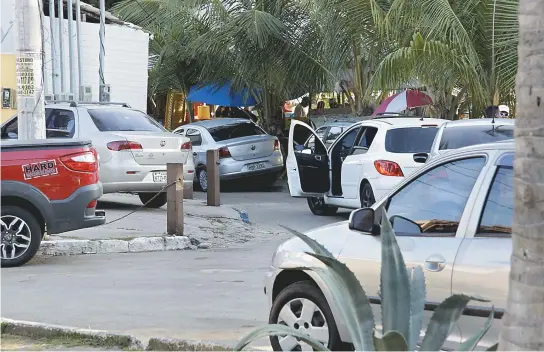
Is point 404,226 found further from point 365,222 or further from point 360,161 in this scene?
point 360,161

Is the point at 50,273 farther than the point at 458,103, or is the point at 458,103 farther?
the point at 458,103

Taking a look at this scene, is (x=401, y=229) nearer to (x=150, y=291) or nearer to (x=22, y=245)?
(x=150, y=291)

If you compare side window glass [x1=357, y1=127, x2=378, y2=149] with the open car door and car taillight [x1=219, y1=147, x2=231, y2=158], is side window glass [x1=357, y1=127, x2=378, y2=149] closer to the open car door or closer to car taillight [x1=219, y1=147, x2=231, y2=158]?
the open car door

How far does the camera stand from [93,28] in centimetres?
2134

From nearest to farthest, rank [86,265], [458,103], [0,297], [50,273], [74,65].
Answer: [0,297]
[50,273]
[86,265]
[458,103]
[74,65]

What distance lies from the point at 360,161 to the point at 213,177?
3202 mm

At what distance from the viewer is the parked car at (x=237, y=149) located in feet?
67.4

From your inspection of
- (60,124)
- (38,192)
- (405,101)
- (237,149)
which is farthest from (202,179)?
(38,192)

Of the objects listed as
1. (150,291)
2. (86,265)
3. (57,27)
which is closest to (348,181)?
(86,265)

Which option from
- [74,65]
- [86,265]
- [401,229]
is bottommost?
[86,265]

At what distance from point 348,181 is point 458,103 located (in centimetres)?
551

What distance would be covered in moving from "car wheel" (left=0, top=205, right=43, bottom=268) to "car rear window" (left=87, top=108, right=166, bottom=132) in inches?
174

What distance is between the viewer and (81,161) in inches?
411

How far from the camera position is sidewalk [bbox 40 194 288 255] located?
38.5ft
